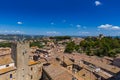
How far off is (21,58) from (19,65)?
5.00 ft

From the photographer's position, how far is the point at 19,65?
35.1 metres

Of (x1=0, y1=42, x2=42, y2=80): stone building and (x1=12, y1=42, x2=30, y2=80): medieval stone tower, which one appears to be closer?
(x1=0, y1=42, x2=42, y2=80): stone building

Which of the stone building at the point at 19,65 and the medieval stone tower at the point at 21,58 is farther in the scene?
the medieval stone tower at the point at 21,58

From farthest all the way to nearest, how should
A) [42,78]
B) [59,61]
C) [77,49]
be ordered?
[77,49] < [59,61] < [42,78]

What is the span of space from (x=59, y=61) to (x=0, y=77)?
27175mm

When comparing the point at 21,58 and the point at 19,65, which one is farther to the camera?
the point at 21,58

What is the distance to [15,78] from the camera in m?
33.7

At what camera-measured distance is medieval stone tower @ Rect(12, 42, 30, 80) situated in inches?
1366

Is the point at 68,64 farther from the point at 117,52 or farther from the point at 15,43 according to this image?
the point at 117,52

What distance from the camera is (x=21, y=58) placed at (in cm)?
3547

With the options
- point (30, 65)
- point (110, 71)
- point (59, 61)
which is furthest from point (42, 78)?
point (110, 71)

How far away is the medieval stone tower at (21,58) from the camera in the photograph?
1366 inches

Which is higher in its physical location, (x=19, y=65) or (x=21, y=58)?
(x=21, y=58)

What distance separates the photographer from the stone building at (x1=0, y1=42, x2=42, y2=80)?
108 ft
